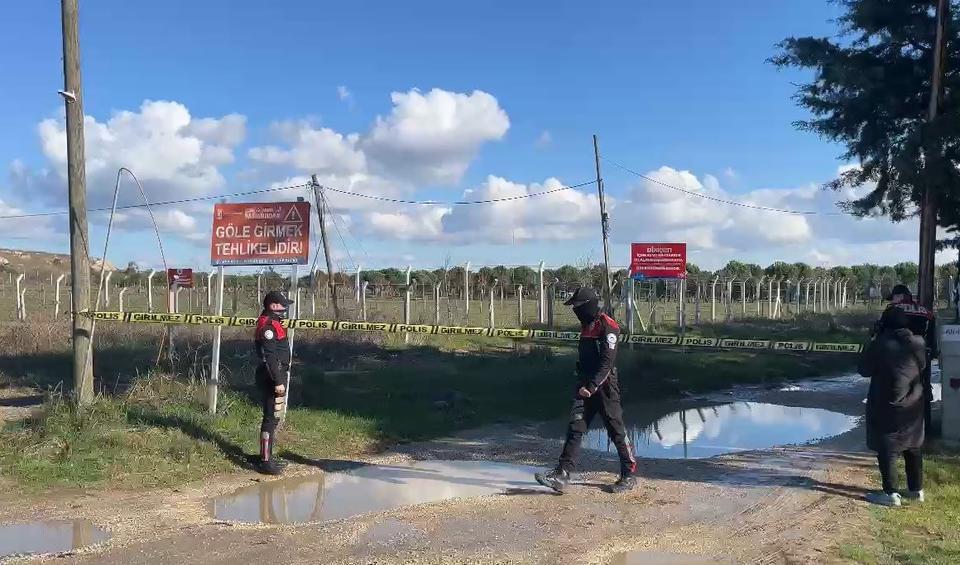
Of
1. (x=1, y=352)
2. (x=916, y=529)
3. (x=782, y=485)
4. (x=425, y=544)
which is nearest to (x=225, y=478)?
(x=425, y=544)

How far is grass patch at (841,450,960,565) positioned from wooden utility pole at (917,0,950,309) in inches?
174

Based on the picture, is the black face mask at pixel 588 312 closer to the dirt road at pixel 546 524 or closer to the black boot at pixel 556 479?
the black boot at pixel 556 479

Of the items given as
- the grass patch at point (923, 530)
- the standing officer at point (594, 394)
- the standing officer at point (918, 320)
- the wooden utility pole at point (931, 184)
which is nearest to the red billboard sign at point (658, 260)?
the wooden utility pole at point (931, 184)

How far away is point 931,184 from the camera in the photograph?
11.0 metres

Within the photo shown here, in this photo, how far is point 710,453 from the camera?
9898mm

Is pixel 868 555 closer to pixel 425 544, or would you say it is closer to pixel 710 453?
pixel 425 544

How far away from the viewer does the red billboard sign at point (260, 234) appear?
10.5m

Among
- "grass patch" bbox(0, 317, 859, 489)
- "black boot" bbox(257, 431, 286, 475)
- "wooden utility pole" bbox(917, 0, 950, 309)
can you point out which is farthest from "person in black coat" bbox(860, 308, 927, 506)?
"black boot" bbox(257, 431, 286, 475)

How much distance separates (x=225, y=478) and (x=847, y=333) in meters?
24.0

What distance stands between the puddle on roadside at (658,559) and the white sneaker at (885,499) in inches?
87.8

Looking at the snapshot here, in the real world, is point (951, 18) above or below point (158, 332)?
above

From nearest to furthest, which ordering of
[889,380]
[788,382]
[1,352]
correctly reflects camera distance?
[889,380]
[1,352]
[788,382]

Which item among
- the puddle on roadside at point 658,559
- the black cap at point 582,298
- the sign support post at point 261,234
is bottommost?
the puddle on roadside at point 658,559

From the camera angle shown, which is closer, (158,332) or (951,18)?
(951,18)
